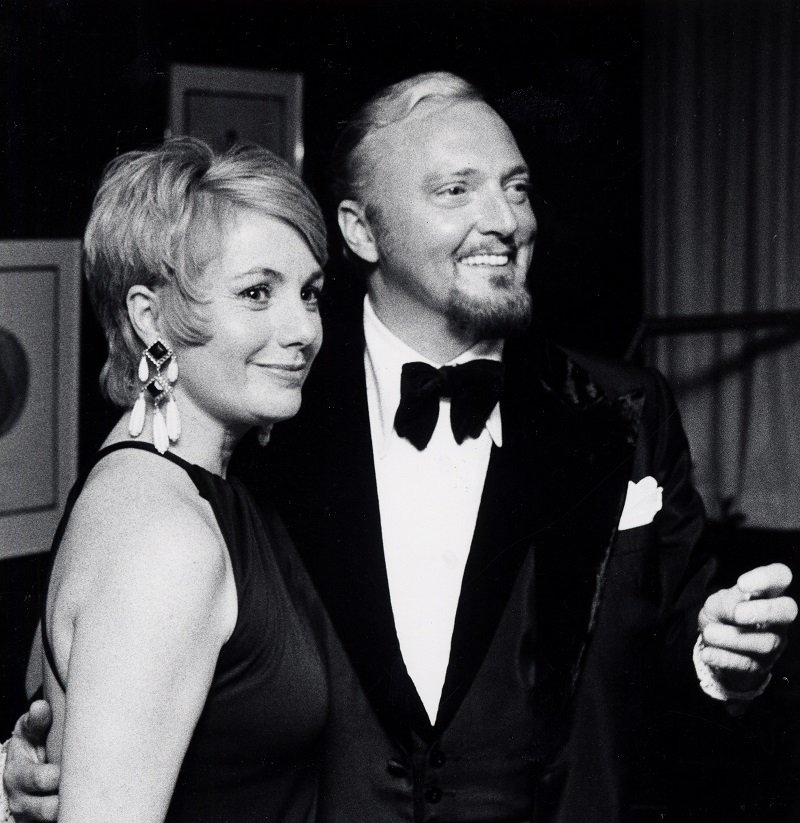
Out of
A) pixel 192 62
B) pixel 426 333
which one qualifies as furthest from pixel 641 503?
pixel 192 62

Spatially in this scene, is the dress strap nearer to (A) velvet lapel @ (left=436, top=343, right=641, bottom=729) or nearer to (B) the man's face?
(A) velvet lapel @ (left=436, top=343, right=641, bottom=729)

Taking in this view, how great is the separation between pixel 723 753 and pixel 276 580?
1221 mm

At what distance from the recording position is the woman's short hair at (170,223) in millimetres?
1928

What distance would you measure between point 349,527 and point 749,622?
79 centimetres

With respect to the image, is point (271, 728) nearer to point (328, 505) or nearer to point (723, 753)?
point (328, 505)

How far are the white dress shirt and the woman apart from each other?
0.32 meters

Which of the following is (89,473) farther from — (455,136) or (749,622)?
(749,622)

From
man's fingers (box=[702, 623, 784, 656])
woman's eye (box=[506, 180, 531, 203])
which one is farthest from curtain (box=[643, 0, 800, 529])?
man's fingers (box=[702, 623, 784, 656])

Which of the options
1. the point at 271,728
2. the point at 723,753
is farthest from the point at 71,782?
the point at 723,753

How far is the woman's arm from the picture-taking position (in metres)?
1.68

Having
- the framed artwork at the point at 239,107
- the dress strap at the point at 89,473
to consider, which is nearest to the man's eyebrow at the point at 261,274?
the dress strap at the point at 89,473

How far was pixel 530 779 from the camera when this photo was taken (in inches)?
85.5

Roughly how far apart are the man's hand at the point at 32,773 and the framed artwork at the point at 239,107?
4.51 feet

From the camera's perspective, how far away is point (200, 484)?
6.38ft
